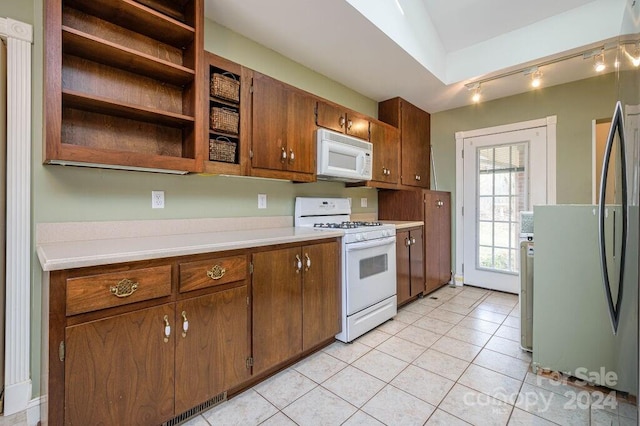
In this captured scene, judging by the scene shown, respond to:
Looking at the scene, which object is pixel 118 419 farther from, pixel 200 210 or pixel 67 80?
pixel 67 80

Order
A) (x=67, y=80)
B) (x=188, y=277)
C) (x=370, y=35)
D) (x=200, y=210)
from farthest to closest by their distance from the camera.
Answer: (x=370, y=35) → (x=200, y=210) → (x=67, y=80) → (x=188, y=277)

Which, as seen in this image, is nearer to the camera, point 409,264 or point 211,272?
point 211,272

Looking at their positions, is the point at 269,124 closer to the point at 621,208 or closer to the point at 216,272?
the point at 216,272

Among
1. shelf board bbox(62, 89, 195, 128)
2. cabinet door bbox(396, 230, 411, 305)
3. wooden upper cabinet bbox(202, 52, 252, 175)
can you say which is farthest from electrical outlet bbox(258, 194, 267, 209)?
cabinet door bbox(396, 230, 411, 305)

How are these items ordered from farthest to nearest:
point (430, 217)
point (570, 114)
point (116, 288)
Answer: point (430, 217)
point (570, 114)
point (116, 288)

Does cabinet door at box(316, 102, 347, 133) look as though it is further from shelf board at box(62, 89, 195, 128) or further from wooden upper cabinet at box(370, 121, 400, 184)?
shelf board at box(62, 89, 195, 128)

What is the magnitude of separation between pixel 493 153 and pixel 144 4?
3.85 metres

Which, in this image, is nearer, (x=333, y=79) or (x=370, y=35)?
(x=370, y=35)

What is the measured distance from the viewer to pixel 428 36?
281cm

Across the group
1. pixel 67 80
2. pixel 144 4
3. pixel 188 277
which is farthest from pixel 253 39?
pixel 188 277

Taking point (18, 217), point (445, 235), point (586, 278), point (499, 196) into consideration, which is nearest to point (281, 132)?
point (18, 217)

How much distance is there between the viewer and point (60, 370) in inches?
42.6

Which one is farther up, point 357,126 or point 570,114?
point 570,114

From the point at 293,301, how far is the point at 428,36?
2.81 meters
